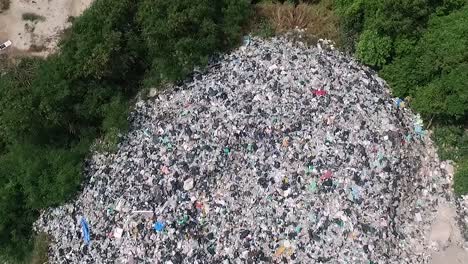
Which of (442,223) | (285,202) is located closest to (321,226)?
(285,202)

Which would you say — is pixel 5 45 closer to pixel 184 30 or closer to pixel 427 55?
pixel 184 30

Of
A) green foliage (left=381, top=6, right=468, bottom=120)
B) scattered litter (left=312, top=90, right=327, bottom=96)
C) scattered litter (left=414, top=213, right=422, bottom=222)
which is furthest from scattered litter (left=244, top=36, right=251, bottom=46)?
scattered litter (left=414, top=213, right=422, bottom=222)

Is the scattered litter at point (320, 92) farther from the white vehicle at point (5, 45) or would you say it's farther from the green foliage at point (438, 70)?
the white vehicle at point (5, 45)

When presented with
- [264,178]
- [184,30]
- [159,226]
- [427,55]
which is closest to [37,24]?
[184,30]

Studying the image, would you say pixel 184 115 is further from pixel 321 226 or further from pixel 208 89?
pixel 321 226

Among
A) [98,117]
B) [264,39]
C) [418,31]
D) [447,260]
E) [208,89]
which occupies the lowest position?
[447,260]

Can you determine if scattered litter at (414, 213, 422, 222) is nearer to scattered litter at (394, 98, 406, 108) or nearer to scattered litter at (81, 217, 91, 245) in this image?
scattered litter at (394, 98, 406, 108)
